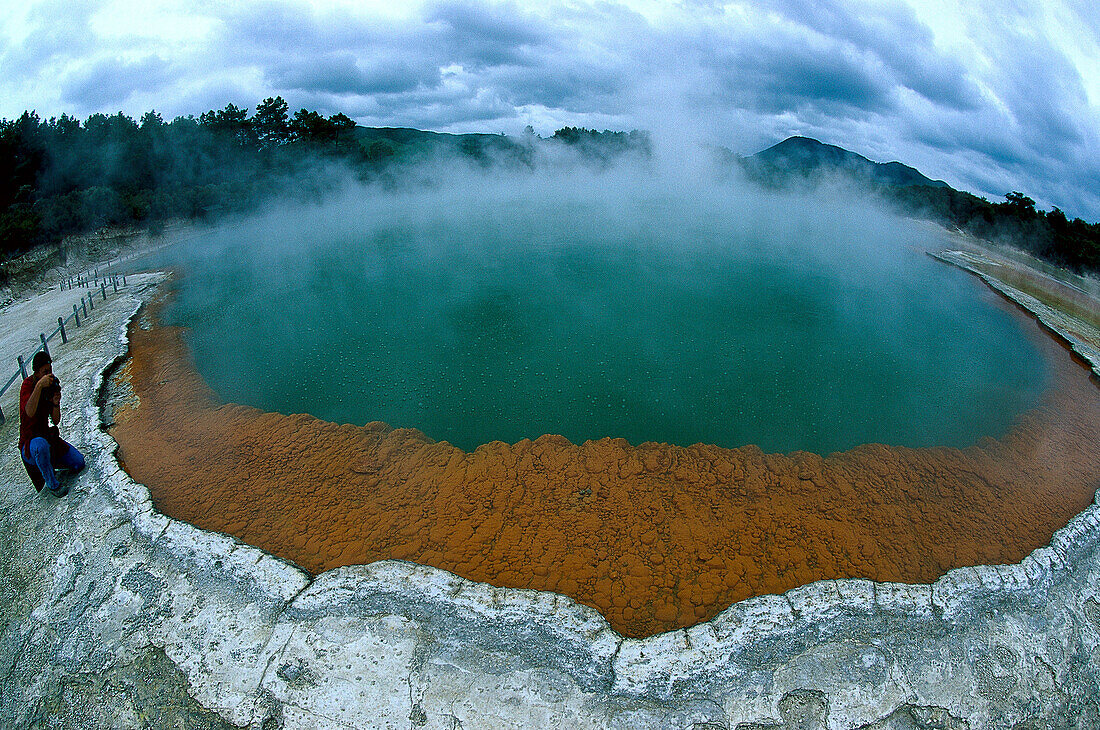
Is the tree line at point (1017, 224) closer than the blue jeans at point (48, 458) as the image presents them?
No

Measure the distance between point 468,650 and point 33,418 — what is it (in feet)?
16.5

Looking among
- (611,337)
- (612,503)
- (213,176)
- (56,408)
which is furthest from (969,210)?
(213,176)

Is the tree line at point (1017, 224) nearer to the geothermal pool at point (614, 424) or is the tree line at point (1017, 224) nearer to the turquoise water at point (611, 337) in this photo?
the turquoise water at point (611, 337)

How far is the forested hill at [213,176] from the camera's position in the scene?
20.2 metres

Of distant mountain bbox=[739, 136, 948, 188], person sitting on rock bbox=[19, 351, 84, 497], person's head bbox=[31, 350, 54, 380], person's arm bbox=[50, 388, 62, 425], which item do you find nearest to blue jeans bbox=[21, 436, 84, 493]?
person sitting on rock bbox=[19, 351, 84, 497]

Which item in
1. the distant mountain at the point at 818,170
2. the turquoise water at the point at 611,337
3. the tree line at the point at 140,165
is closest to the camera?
the turquoise water at the point at 611,337

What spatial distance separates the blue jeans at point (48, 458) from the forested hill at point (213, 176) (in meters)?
15.9

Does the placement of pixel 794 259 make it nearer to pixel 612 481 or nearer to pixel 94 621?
pixel 612 481

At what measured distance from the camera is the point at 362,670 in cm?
430

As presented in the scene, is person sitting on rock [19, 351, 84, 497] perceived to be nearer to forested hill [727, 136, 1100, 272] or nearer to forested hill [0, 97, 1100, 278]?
forested hill [0, 97, 1100, 278]

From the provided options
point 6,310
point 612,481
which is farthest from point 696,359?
point 6,310

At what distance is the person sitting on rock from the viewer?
5.39 metres

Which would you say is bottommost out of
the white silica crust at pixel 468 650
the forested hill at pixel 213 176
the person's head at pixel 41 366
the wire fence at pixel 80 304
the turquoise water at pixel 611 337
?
the white silica crust at pixel 468 650

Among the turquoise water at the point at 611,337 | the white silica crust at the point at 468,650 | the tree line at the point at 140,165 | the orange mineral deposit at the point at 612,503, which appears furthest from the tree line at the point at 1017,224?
the tree line at the point at 140,165
